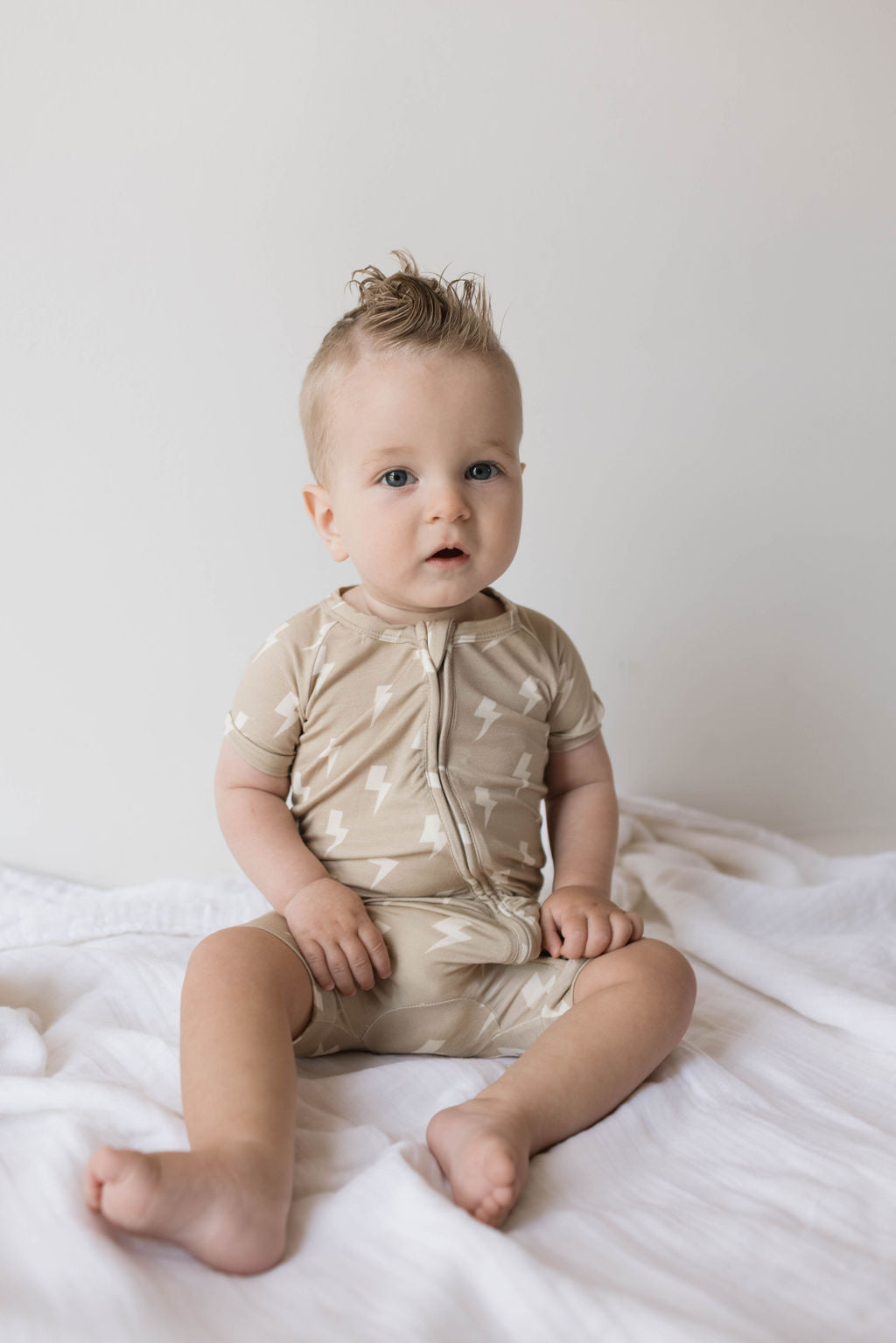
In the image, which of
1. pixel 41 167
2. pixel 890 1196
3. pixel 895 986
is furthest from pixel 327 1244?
pixel 41 167

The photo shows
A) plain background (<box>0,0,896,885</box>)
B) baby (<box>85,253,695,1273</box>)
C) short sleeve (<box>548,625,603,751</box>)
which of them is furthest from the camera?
plain background (<box>0,0,896,885</box>)

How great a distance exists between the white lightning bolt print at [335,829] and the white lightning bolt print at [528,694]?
20 cm

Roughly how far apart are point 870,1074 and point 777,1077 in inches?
3.1

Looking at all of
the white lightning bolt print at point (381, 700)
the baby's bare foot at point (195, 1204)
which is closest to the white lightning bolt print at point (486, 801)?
the white lightning bolt print at point (381, 700)

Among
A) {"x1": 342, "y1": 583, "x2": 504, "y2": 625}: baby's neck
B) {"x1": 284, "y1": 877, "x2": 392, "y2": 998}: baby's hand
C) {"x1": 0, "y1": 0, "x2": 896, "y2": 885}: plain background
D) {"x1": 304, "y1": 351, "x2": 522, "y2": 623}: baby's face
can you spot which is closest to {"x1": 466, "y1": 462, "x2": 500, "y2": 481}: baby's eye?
{"x1": 304, "y1": 351, "x2": 522, "y2": 623}: baby's face

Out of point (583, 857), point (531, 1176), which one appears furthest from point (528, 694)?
point (531, 1176)

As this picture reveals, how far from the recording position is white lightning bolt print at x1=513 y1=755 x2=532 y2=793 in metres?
1.01

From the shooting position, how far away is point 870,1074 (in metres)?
0.91

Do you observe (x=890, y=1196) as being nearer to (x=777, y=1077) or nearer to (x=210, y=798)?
(x=777, y=1077)

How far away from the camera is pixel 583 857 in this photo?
1036 mm

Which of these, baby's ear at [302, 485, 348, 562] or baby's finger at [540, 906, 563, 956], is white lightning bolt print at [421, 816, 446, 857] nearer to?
baby's finger at [540, 906, 563, 956]

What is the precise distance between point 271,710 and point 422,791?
152 mm

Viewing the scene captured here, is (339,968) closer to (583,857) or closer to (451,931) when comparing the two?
(451,931)

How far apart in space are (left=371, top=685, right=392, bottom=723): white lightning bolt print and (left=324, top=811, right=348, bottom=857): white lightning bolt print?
0.09 metres
